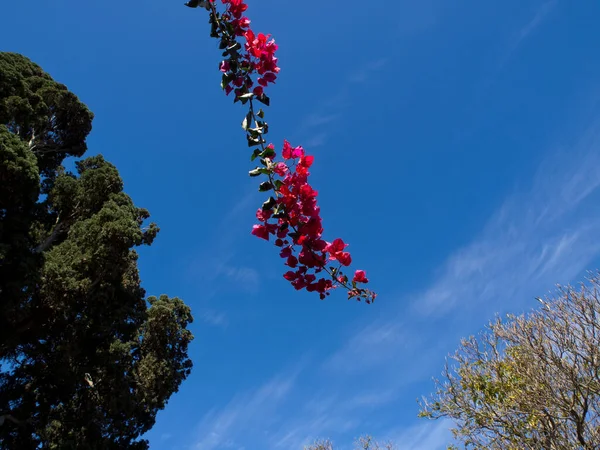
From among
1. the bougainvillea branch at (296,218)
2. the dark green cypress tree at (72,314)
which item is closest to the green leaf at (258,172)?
the bougainvillea branch at (296,218)

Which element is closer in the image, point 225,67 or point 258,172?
point 258,172

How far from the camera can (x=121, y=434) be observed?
1133 centimetres

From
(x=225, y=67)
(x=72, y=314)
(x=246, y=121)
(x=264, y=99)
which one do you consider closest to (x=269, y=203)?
(x=246, y=121)

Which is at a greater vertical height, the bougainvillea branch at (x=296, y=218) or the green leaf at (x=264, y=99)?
the green leaf at (x=264, y=99)

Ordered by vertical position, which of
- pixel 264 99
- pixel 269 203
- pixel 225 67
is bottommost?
pixel 269 203

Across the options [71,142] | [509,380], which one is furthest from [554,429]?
[71,142]

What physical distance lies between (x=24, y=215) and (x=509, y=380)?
39.1 feet

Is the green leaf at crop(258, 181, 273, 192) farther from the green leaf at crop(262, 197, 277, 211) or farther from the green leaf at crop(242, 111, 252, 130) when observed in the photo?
the green leaf at crop(242, 111, 252, 130)

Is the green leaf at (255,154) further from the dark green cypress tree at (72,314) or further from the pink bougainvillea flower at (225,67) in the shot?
the dark green cypress tree at (72,314)

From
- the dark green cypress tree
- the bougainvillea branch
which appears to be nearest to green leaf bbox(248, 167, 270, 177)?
the bougainvillea branch

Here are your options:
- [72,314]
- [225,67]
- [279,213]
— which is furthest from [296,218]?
[72,314]

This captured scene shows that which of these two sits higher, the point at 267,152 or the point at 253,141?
the point at 253,141

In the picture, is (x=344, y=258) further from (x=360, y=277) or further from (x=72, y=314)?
(x=72, y=314)

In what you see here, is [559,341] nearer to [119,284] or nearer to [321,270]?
[321,270]
